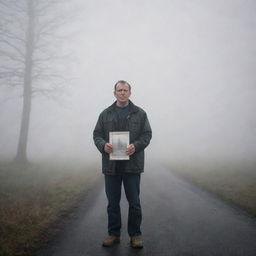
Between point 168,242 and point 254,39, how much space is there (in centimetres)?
11273

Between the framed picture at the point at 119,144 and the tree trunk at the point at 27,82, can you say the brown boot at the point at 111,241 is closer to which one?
the framed picture at the point at 119,144

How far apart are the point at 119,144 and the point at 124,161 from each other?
A: 398 millimetres

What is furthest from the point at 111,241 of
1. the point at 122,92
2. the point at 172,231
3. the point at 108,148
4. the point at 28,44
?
the point at 28,44

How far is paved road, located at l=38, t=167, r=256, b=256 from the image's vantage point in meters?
3.86

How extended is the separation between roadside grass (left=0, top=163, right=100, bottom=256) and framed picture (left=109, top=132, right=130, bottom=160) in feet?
7.20

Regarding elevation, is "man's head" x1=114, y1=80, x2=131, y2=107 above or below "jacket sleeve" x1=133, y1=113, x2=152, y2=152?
above

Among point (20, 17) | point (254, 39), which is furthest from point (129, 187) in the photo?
point (254, 39)

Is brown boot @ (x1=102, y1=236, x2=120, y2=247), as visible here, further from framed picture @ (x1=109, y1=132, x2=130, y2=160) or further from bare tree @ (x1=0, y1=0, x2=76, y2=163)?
bare tree @ (x1=0, y1=0, x2=76, y2=163)

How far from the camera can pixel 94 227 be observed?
512 centimetres

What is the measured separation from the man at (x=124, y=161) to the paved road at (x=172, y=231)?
37 cm

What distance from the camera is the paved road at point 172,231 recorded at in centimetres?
386

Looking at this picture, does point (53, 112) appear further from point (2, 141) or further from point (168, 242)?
point (168, 242)

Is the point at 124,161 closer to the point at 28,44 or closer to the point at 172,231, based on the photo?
the point at 172,231

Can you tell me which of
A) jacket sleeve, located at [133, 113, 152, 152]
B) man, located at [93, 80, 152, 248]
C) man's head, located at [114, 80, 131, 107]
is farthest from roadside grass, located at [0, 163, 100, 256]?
man's head, located at [114, 80, 131, 107]
